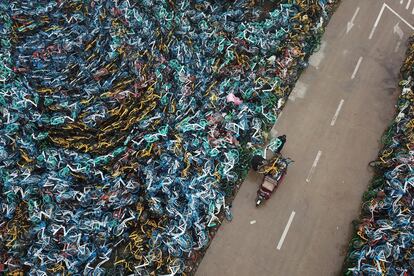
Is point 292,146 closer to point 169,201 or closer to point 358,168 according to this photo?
point 358,168

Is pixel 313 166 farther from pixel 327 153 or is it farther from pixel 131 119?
pixel 131 119

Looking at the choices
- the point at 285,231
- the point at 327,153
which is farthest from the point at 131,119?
the point at 327,153


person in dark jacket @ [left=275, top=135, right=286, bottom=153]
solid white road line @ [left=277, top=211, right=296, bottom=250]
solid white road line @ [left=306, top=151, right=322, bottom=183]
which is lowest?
solid white road line @ [left=277, top=211, right=296, bottom=250]

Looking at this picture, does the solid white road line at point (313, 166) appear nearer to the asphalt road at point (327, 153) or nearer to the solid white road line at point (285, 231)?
the asphalt road at point (327, 153)

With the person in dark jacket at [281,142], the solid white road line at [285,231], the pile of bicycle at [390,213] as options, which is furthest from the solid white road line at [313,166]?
the pile of bicycle at [390,213]

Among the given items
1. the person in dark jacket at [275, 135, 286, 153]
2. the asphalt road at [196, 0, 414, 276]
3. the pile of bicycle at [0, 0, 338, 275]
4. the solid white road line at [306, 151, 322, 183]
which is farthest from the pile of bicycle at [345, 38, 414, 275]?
the pile of bicycle at [0, 0, 338, 275]

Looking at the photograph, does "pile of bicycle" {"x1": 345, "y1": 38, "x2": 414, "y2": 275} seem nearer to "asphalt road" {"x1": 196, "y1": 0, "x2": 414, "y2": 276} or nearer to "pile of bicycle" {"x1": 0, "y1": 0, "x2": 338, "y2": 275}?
"asphalt road" {"x1": 196, "y1": 0, "x2": 414, "y2": 276}

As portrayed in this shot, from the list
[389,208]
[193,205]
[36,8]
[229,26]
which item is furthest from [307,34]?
[36,8]
